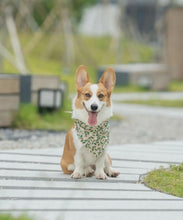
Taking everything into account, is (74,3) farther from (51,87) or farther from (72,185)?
(72,185)

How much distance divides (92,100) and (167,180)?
0.95 metres

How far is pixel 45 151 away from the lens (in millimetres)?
5246

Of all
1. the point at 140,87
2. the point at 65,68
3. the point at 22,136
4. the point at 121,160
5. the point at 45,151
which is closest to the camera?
the point at 121,160

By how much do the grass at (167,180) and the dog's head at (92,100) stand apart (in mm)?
679

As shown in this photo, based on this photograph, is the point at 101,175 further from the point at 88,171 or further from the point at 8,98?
the point at 8,98

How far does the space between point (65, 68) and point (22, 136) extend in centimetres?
1482

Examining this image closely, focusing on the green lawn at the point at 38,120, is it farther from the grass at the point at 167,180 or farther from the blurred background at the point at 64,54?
the grass at the point at 167,180

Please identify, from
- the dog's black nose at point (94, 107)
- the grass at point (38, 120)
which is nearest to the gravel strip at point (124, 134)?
the grass at point (38, 120)

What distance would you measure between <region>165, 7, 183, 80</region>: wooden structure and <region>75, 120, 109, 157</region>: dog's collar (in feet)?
67.2

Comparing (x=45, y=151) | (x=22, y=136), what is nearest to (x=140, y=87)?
(x=22, y=136)

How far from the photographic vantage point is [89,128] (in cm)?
389

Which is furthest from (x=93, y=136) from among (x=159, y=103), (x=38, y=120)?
(x=159, y=103)

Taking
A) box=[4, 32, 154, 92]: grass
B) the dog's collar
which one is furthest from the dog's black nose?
box=[4, 32, 154, 92]: grass

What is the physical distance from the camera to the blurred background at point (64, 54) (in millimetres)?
7875
